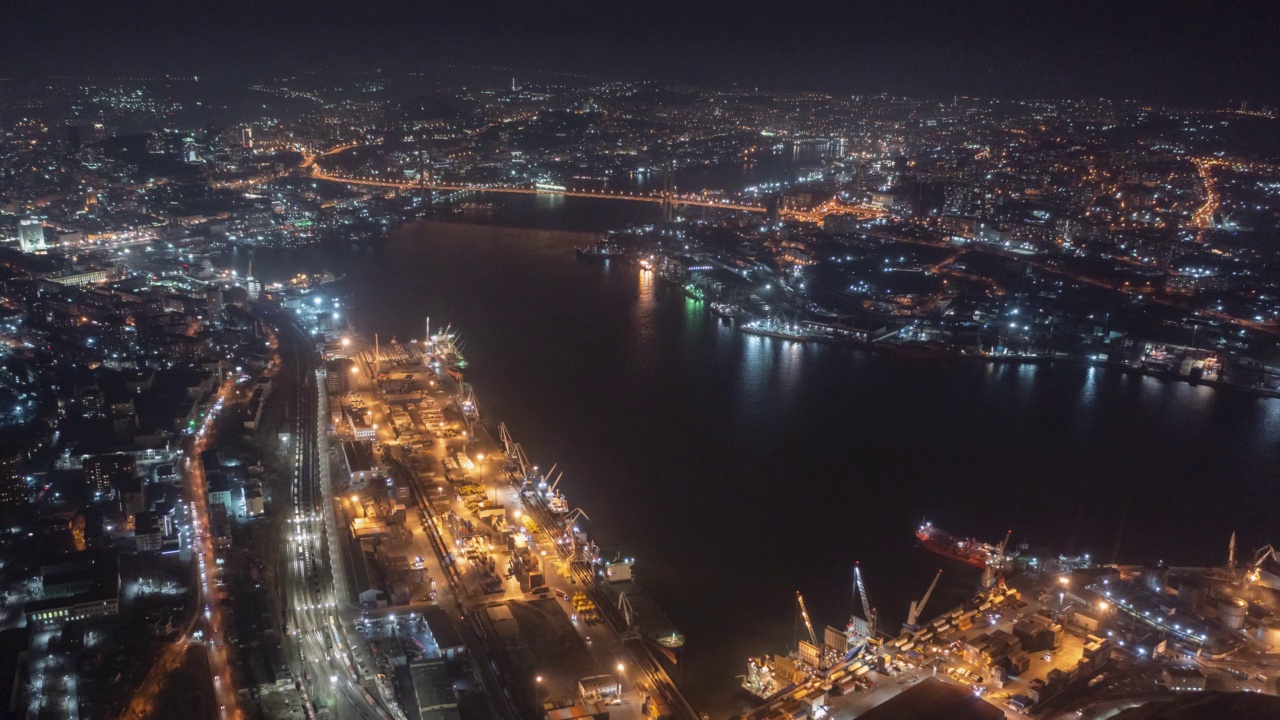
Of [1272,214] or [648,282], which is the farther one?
[1272,214]

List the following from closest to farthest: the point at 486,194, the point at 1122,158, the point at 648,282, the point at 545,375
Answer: the point at 545,375, the point at 648,282, the point at 1122,158, the point at 486,194

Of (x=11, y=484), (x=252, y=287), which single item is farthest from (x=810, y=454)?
(x=252, y=287)

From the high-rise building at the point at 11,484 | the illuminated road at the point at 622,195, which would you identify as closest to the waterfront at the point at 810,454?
the high-rise building at the point at 11,484

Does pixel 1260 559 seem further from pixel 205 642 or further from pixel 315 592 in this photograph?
pixel 205 642

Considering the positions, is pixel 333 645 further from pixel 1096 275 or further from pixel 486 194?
pixel 486 194

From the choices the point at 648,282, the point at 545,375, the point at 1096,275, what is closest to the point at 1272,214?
the point at 1096,275

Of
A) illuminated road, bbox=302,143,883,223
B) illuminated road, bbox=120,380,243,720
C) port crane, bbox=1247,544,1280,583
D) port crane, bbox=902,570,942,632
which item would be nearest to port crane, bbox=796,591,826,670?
port crane, bbox=902,570,942,632

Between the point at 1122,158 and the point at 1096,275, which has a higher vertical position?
the point at 1122,158
